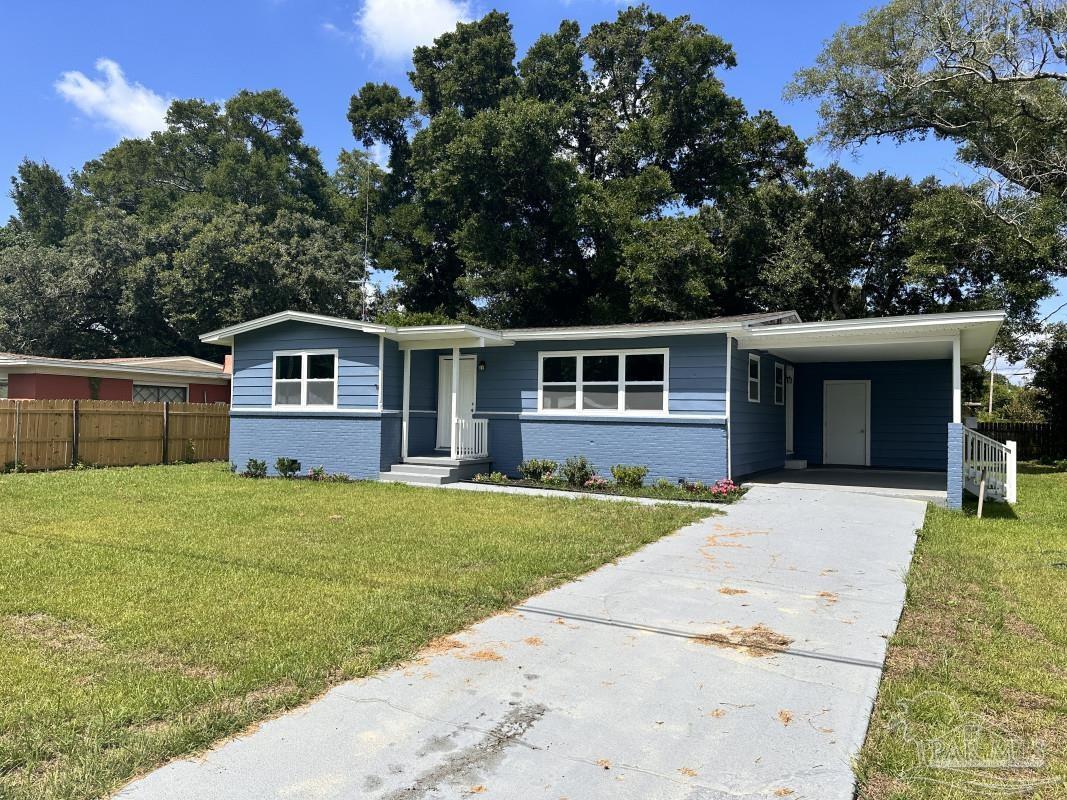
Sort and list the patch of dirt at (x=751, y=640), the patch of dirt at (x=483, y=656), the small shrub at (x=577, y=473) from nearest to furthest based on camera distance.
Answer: the patch of dirt at (x=483, y=656) < the patch of dirt at (x=751, y=640) < the small shrub at (x=577, y=473)

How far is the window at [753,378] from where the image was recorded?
12773 mm

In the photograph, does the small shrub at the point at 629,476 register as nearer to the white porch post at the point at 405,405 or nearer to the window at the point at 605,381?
the window at the point at 605,381

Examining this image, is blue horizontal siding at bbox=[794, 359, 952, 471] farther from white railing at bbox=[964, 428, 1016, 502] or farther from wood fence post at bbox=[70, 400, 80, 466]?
wood fence post at bbox=[70, 400, 80, 466]

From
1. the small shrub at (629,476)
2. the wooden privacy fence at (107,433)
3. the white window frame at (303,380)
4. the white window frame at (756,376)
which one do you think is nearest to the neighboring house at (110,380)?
the wooden privacy fence at (107,433)

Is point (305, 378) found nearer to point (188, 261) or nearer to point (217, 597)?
point (217, 597)

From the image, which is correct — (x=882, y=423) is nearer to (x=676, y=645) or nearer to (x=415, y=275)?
(x=676, y=645)

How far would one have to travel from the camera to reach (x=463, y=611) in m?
4.84

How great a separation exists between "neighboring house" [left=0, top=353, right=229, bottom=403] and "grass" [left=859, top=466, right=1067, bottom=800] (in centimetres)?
1952

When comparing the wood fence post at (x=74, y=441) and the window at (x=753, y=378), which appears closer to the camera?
the window at (x=753, y=378)

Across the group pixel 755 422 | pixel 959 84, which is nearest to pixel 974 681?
pixel 755 422

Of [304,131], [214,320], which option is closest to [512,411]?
[214,320]

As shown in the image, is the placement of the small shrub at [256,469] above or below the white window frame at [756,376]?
below

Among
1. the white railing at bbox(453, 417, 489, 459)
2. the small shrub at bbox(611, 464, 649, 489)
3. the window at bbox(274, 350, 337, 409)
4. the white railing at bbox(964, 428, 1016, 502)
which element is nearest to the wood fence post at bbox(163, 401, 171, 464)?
the window at bbox(274, 350, 337, 409)

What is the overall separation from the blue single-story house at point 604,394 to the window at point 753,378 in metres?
0.04
